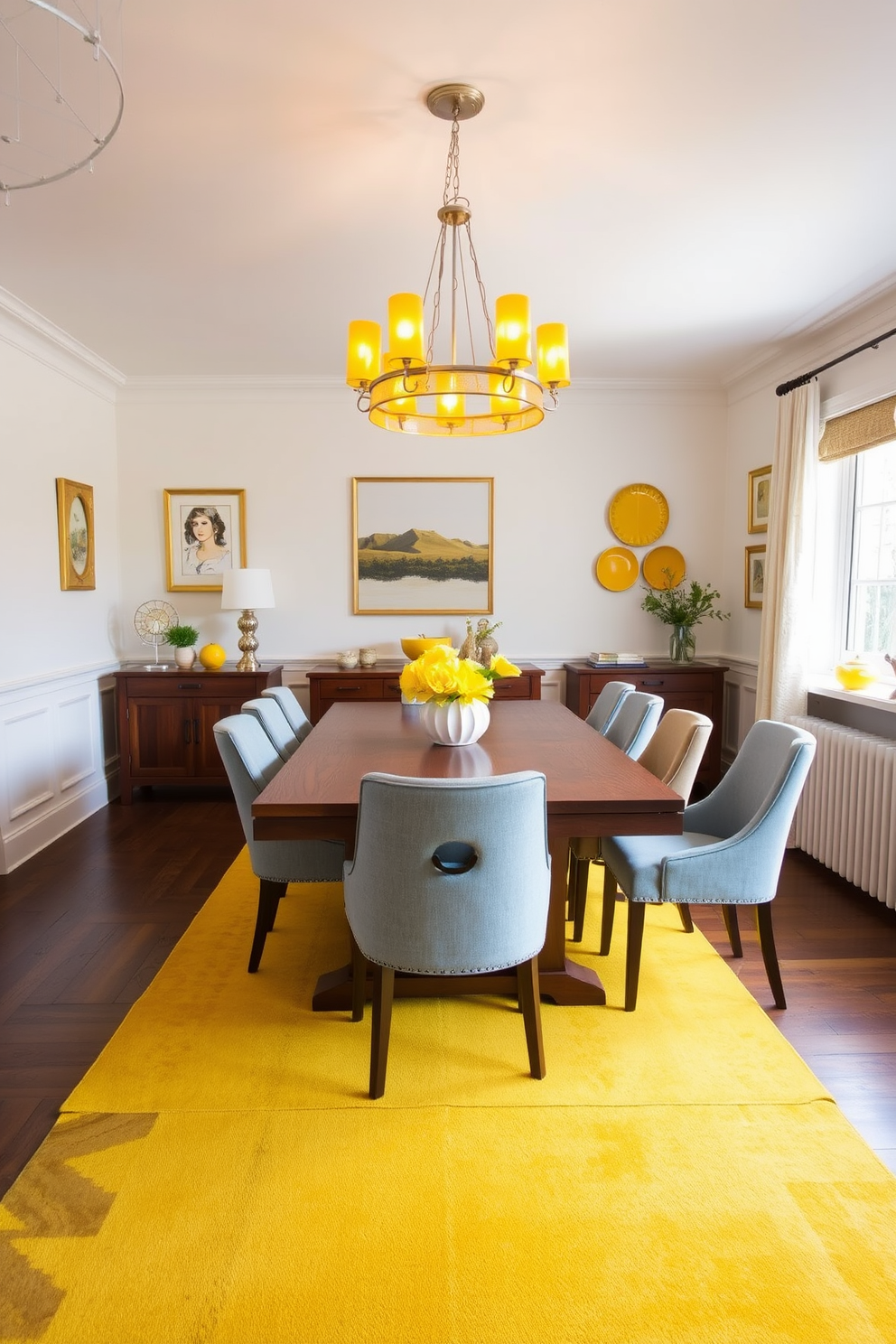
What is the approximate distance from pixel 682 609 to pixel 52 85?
14.3 ft

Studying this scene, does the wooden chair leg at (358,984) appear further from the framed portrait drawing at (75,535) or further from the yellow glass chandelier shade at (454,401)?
the framed portrait drawing at (75,535)

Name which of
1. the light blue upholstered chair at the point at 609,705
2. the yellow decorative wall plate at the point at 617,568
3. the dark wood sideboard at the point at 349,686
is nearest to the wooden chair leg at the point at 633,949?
the light blue upholstered chair at the point at 609,705

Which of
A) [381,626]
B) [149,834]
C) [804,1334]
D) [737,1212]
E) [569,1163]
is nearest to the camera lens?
[804,1334]

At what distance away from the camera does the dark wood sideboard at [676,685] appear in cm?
523

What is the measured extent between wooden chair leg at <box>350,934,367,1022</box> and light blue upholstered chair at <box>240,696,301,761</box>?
834 millimetres

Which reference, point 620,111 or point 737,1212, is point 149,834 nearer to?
point 737,1212

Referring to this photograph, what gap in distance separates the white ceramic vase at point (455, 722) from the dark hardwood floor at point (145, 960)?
124 centimetres

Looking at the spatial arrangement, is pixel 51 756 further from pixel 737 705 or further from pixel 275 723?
pixel 737 705

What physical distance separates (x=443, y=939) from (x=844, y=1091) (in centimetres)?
116

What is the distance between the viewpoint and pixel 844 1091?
7.14ft

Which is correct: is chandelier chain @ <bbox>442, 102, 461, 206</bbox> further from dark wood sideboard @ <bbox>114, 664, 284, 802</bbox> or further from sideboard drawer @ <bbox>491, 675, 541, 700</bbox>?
dark wood sideboard @ <bbox>114, 664, 284, 802</bbox>

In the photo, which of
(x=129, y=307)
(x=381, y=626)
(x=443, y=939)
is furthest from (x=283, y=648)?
(x=443, y=939)

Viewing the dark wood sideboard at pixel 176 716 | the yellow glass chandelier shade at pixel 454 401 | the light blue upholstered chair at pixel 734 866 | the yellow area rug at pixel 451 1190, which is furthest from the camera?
the dark wood sideboard at pixel 176 716

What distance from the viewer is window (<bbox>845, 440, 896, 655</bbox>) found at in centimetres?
393
